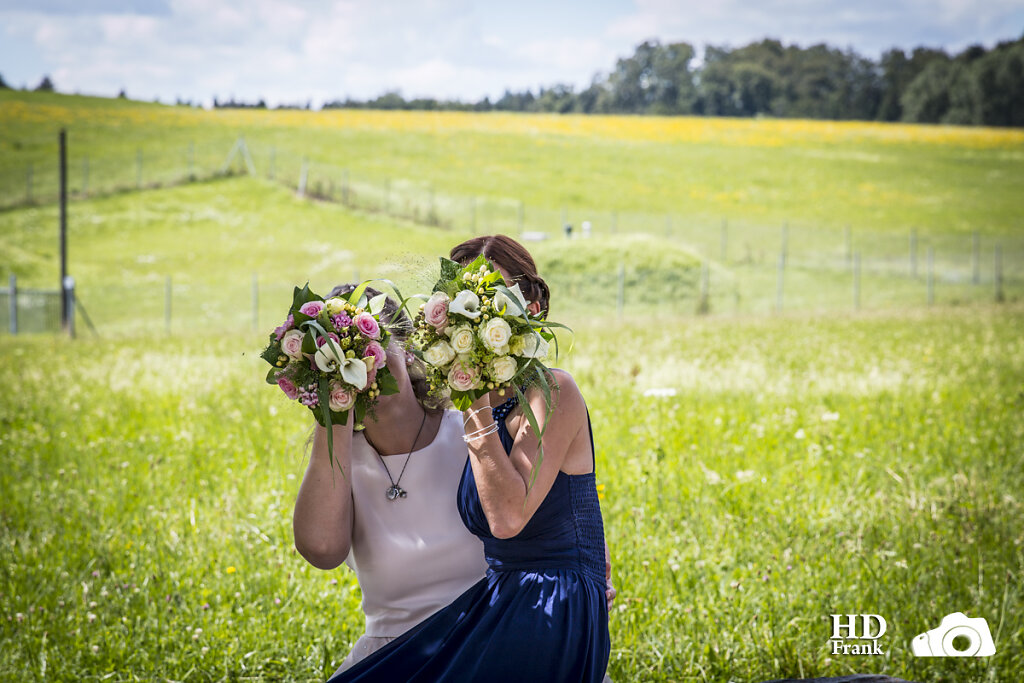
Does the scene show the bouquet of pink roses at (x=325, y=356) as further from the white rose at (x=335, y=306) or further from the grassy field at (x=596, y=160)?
the grassy field at (x=596, y=160)

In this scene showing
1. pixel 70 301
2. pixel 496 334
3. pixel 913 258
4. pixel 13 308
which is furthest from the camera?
pixel 913 258

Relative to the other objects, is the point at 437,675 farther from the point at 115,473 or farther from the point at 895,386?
the point at 895,386

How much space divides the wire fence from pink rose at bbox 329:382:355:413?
19.8 meters

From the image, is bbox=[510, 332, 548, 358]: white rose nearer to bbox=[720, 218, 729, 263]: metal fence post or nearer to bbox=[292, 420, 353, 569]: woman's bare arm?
bbox=[292, 420, 353, 569]: woman's bare arm

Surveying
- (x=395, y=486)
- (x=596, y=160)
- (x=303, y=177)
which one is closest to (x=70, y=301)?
(x=395, y=486)

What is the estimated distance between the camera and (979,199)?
148 ft

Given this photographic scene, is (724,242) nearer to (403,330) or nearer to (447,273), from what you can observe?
(403,330)

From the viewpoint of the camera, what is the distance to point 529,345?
7.62ft

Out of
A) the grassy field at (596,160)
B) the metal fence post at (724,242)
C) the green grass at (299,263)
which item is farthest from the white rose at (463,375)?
the grassy field at (596,160)

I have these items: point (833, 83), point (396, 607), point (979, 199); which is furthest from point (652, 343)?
point (833, 83)

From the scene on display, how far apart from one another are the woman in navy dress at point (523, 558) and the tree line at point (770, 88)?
7042cm

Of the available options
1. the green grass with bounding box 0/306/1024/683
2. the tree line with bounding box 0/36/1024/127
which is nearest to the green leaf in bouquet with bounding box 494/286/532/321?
the green grass with bounding box 0/306/1024/683

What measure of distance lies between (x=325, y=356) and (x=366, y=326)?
0.14m

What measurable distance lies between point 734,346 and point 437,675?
35.6ft
